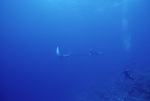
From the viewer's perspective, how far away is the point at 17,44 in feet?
218

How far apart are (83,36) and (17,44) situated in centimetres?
3231

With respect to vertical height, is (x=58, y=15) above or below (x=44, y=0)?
above

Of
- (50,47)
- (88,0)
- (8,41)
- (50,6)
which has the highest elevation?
(50,47)

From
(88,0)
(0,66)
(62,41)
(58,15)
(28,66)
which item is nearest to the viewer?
(88,0)

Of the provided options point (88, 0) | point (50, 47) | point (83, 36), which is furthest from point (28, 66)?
point (88, 0)

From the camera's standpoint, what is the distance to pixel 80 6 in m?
36.0

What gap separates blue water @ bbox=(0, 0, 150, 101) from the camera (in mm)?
20914

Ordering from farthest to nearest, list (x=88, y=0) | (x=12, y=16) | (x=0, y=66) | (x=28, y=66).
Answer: (x=28, y=66) < (x=0, y=66) < (x=12, y=16) < (x=88, y=0)

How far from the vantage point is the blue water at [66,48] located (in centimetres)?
2091

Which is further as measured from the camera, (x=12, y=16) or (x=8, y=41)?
(x=8, y=41)

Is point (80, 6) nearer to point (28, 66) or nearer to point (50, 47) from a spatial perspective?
point (28, 66)

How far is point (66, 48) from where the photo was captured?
81.6 metres

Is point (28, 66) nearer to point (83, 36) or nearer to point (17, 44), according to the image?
point (17, 44)

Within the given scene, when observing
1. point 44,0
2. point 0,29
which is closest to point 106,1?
point 44,0
